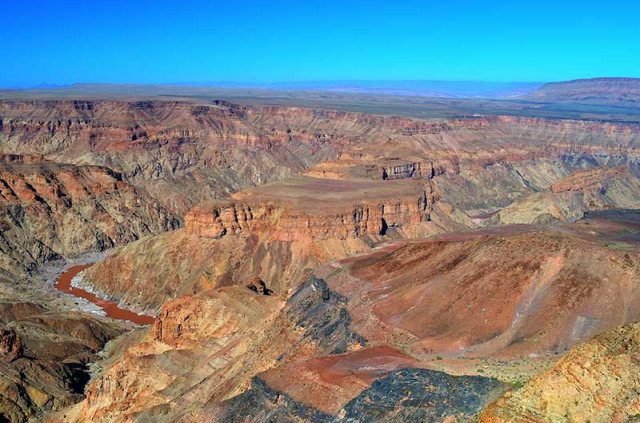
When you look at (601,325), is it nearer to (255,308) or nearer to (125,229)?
(255,308)

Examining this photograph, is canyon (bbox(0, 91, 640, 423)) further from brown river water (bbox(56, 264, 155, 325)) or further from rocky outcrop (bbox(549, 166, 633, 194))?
rocky outcrop (bbox(549, 166, 633, 194))

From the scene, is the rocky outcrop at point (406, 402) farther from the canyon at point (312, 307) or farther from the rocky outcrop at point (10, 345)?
the rocky outcrop at point (10, 345)

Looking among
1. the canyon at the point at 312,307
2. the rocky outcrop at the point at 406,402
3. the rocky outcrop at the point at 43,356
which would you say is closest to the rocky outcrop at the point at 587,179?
the canyon at the point at 312,307

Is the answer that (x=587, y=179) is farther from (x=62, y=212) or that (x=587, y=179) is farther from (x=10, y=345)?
(x=10, y=345)

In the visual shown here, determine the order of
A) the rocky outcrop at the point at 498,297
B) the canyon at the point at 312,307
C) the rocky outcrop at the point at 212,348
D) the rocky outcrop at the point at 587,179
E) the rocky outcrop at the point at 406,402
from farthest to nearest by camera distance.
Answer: the rocky outcrop at the point at 587,179, the rocky outcrop at the point at 212,348, the rocky outcrop at the point at 498,297, the canyon at the point at 312,307, the rocky outcrop at the point at 406,402

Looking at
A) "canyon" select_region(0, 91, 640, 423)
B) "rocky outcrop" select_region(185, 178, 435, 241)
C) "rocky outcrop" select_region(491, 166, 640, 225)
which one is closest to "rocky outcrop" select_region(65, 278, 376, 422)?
"canyon" select_region(0, 91, 640, 423)

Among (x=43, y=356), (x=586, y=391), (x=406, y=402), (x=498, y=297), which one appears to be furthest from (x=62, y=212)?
(x=586, y=391)
